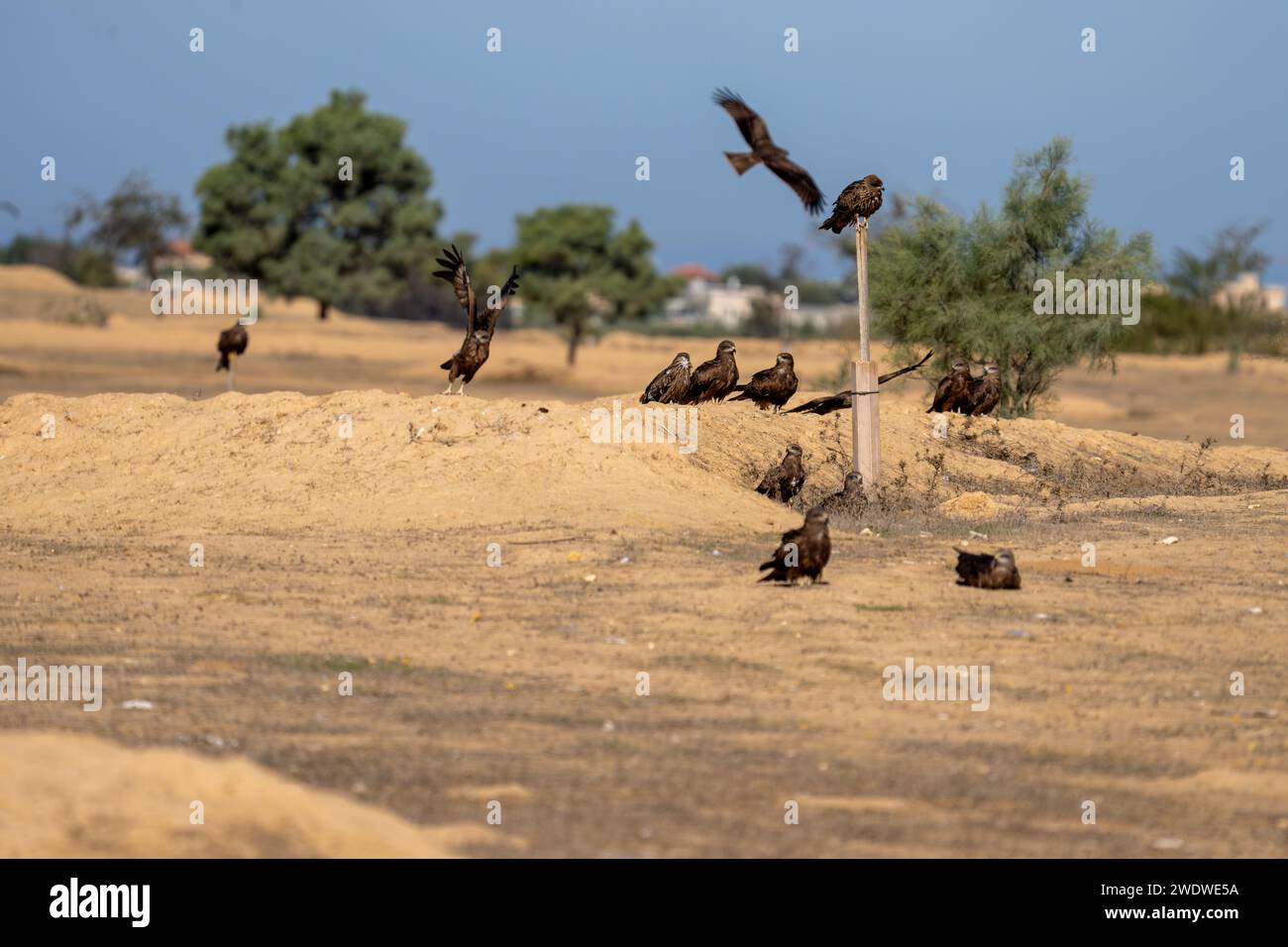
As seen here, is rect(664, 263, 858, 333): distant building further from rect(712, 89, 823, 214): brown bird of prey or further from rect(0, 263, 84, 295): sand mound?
rect(712, 89, 823, 214): brown bird of prey

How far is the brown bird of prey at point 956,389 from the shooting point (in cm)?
1947

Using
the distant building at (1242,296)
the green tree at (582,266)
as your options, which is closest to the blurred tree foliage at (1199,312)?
the distant building at (1242,296)

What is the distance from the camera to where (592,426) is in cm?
1510

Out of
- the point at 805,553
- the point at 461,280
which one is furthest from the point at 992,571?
the point at 461,280

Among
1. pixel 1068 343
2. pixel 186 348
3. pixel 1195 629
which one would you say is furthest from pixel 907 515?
pixel 186 348

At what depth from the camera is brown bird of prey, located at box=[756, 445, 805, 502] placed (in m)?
15.1

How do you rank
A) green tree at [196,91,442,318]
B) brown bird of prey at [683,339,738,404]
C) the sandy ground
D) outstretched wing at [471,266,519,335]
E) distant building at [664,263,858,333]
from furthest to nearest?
distant building at [664,263,858,333], green tree at [196,91,442,318], brown bird of prey at [683,339,738,404], outstretched wing at [471,266,519,335], the sandy ground

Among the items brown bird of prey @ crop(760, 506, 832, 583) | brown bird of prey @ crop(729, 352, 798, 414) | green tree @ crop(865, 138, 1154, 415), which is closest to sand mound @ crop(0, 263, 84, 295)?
green tree @ crop(865, 138, 1154, 415)

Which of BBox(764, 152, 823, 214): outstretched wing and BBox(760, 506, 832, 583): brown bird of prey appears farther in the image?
BBox(764, 152, 823, 214): outstretched wing

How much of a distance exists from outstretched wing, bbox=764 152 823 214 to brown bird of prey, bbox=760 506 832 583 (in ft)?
11.3

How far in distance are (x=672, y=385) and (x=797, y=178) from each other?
396 centimetres

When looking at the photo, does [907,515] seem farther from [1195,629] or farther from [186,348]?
[186,348]

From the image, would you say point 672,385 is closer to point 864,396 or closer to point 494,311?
point 494,311

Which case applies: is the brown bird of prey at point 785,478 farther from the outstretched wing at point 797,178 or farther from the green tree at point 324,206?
the green tree at point 324,206
